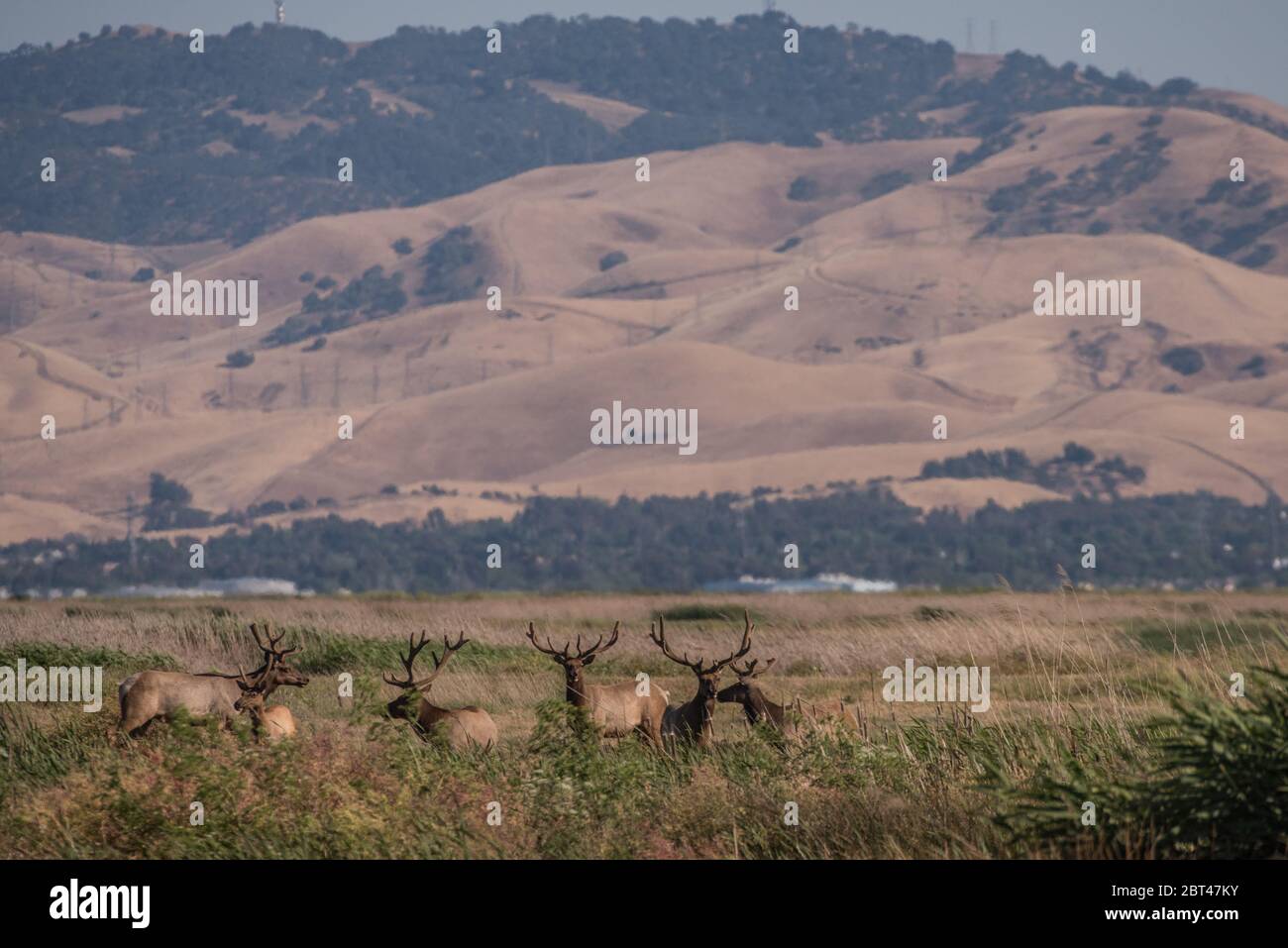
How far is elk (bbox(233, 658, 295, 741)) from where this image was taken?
66.5 ft

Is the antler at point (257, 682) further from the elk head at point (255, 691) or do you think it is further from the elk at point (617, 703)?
the elk at point (617, 703)

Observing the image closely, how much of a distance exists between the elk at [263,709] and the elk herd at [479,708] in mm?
11

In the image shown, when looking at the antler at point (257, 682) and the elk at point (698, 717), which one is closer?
the elk at point (698, 717)

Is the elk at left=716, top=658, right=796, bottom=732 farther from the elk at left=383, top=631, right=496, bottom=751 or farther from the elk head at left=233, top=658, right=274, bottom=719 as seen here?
the elk head at left=233, top=658, right=274, bottom=719

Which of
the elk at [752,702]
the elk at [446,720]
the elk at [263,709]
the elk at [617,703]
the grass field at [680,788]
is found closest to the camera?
the grass field at [680,788]

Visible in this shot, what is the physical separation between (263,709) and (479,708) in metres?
2.39

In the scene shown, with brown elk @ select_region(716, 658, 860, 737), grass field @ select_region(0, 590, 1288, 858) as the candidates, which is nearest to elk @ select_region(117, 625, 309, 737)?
grass field @ select_region(0, 590, 1288, 858)

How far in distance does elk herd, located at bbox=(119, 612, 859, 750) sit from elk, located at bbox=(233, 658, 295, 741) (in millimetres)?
11

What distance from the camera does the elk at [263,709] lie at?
66.5 ft

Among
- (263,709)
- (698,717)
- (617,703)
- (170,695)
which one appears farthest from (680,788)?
(170,695)

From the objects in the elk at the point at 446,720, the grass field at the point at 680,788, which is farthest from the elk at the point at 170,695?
the elk at the point at 446,720
